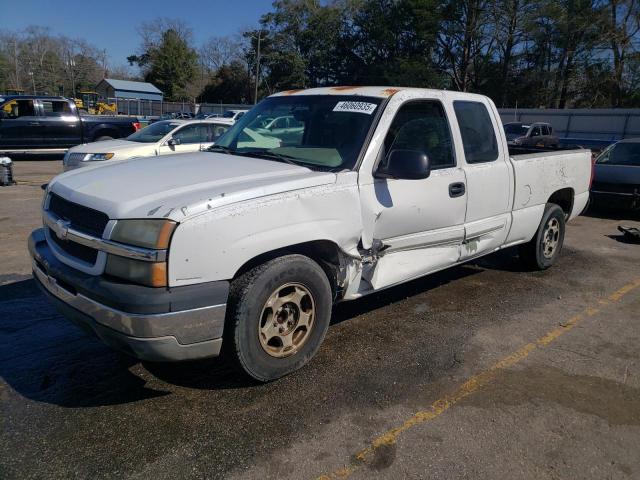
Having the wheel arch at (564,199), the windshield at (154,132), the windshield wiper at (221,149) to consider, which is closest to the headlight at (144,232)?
the windshield wiper at (221,149)

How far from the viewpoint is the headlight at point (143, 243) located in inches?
109

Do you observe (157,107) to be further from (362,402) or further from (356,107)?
(362,402)

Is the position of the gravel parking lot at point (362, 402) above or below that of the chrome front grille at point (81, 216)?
below

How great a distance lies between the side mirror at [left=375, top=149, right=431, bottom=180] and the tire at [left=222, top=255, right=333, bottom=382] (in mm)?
863

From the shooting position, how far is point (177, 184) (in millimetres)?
3197

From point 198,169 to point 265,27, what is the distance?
233 ft

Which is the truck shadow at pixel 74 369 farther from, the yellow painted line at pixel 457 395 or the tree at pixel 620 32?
the tree at pixel 620 32

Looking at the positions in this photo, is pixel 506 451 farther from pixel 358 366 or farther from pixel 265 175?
pixel 265 175

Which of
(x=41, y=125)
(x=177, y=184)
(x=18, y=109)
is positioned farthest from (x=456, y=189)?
(x=18, y=109)

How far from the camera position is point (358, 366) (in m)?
3.76

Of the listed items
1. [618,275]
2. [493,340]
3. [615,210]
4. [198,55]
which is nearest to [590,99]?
[615,210]

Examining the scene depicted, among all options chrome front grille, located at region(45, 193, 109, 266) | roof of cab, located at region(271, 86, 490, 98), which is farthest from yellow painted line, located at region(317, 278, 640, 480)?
roof of cab, located at region(271, 86, 490, 98)

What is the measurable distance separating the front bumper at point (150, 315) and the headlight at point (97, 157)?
827 centimetres

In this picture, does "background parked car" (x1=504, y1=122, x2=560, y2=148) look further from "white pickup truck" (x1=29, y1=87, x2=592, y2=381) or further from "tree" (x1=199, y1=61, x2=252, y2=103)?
"tree" (x1=199, y1=61, x2=252, y2=103)
